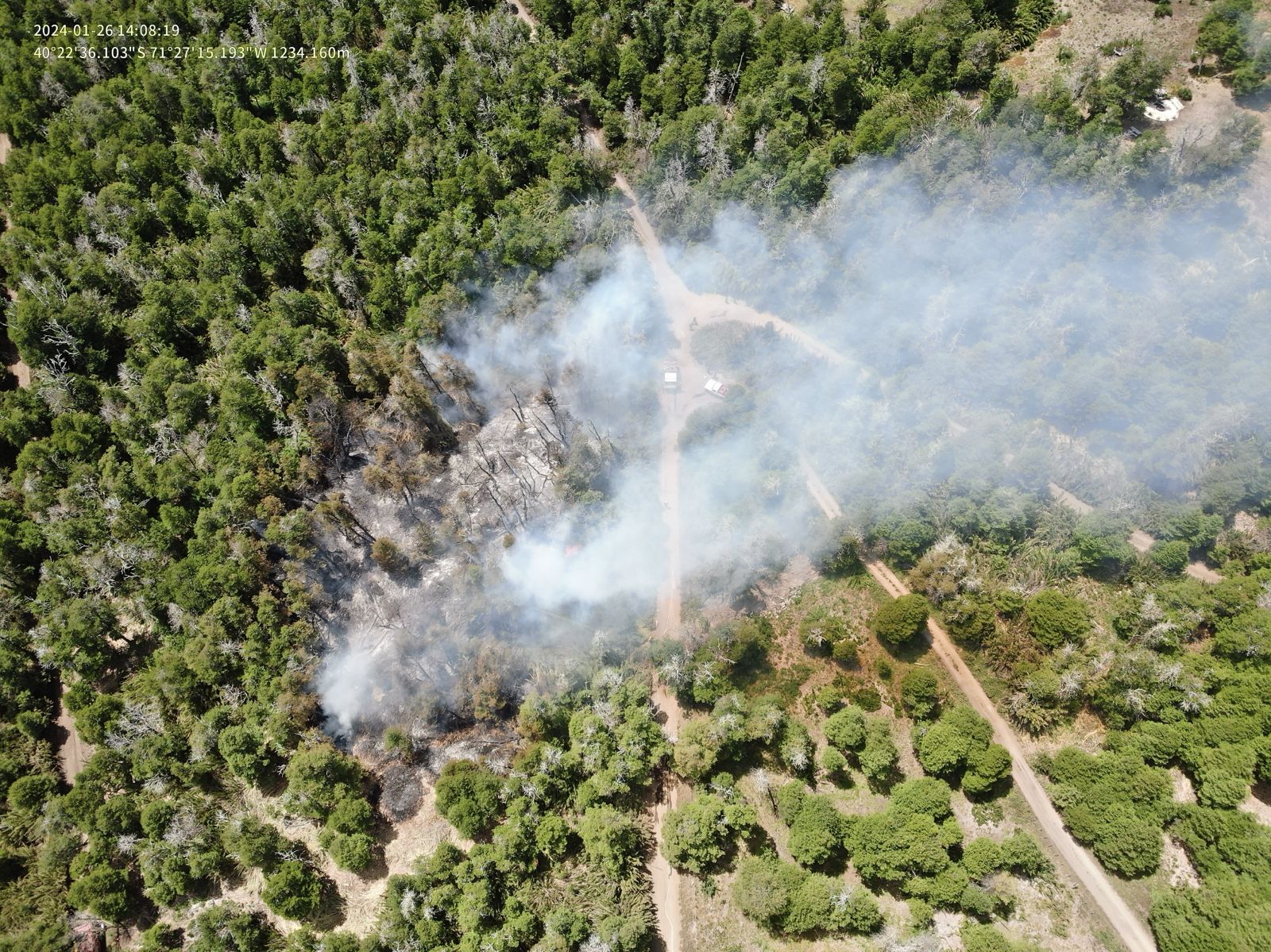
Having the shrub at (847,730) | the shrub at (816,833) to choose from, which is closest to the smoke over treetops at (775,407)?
the shrub at (847,730)

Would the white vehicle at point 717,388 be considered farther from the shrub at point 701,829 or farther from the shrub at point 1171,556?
the shrub at point 1171,556

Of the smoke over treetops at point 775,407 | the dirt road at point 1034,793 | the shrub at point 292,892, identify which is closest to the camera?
the dirt road at point 1034,793

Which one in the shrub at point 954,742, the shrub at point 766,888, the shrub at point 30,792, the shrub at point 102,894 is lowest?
the shrub at point 766,888

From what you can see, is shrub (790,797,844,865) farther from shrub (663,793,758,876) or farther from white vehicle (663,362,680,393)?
white vehicle (663,362,680,393)

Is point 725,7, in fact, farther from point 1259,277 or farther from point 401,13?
point 1259,277

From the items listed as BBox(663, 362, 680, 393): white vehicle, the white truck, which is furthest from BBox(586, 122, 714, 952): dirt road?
the white truck

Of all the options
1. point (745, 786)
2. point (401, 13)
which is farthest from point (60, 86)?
point (745, 786)

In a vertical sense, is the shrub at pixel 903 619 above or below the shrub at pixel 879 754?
above
